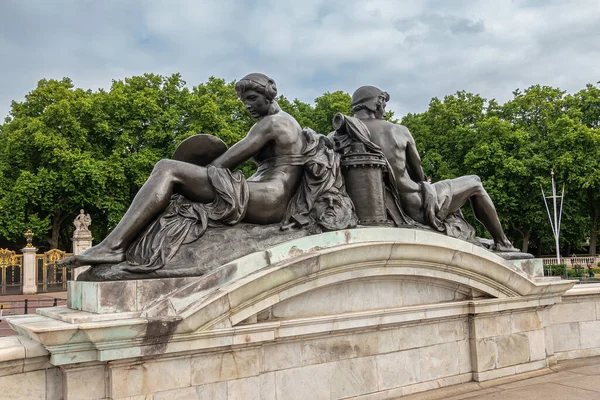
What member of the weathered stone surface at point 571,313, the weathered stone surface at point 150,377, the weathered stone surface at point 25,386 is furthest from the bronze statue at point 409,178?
the weathered stone surface at point 25,386

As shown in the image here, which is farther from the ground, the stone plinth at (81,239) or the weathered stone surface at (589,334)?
the stone plinth at (81,239)

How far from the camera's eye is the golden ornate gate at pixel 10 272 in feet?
79.3

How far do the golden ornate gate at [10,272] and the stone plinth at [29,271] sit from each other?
0.56 m

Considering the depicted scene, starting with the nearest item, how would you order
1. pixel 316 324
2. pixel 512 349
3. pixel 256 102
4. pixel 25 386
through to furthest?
pixel 25 386 < pixel 316 324 < pixel 256 102 < pixel 512 349

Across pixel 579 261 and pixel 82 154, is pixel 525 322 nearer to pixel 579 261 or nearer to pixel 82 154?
pixel 82 154

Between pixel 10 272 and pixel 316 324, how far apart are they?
2467 centimetres

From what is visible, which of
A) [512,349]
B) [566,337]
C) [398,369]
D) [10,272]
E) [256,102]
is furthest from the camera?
[10,272]

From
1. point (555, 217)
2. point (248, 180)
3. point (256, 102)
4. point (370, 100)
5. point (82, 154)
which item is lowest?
point (248, 180)

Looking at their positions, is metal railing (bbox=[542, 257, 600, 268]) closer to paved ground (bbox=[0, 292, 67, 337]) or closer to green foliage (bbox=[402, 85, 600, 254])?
green foliage (bbox=[402, 85, 600, 254])

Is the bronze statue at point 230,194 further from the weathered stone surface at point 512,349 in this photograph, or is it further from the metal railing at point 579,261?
the metal railing at point 579,261

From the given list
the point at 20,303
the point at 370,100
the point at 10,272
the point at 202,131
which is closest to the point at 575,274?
the point at 202,131

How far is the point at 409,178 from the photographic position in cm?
616

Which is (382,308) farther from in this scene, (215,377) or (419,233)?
(215,377)

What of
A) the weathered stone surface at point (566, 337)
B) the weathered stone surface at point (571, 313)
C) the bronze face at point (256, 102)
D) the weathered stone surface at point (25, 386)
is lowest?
the weathered stone surface at point (566, 337)
